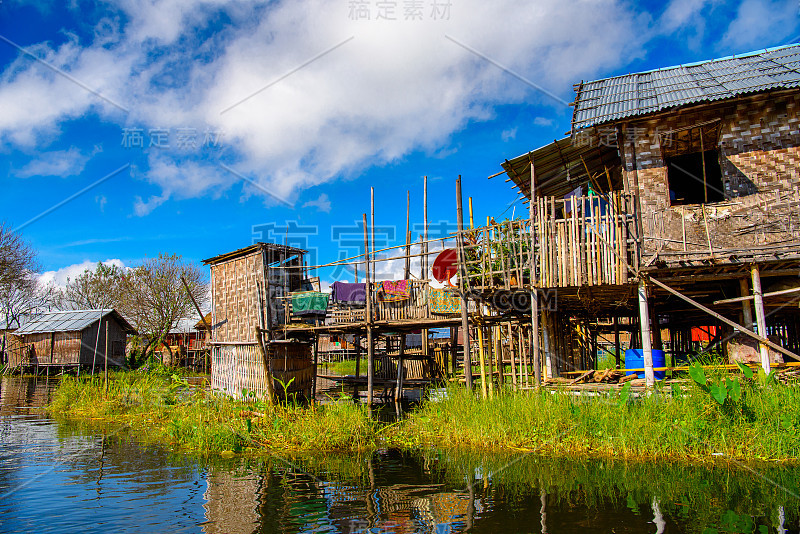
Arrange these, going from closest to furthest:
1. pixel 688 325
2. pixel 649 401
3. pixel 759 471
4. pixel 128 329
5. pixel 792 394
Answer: pixel 759 471 → pixel 792 394 → pixel 649 401 → pixel 688 325 → pixel 128 329

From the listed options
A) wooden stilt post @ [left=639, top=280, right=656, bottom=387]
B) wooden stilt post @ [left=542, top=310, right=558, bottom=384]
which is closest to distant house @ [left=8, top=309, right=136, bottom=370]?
wooden stilt post @ [left=542, top=310, right=558, bottom=384]

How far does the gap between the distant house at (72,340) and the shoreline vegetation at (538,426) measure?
20.3 metres

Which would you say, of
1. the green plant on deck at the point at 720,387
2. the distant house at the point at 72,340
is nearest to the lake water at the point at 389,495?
the green plant on deck at the point at 720,387

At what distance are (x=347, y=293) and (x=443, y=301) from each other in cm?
337

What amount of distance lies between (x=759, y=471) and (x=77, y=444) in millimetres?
12393

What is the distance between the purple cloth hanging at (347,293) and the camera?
48.0 ft

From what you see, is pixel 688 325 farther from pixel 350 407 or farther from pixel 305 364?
pixel 305 364

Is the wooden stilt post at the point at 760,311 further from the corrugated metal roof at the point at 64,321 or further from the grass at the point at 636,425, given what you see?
the corrugated metal roof at the point at 64,321

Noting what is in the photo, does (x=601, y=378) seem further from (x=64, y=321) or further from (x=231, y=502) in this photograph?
(x=64, y=321)

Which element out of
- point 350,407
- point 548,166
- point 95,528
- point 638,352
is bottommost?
point 95,528

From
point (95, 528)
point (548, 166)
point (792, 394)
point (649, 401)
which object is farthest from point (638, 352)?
point (95, 528)

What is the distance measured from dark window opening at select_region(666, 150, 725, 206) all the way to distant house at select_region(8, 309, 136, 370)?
1143 inches

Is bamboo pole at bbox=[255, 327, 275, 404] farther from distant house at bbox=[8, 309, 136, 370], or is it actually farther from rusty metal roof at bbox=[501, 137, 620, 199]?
distant house at bbox=[8, 309, 136, 370]

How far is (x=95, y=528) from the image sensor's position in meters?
5.96
